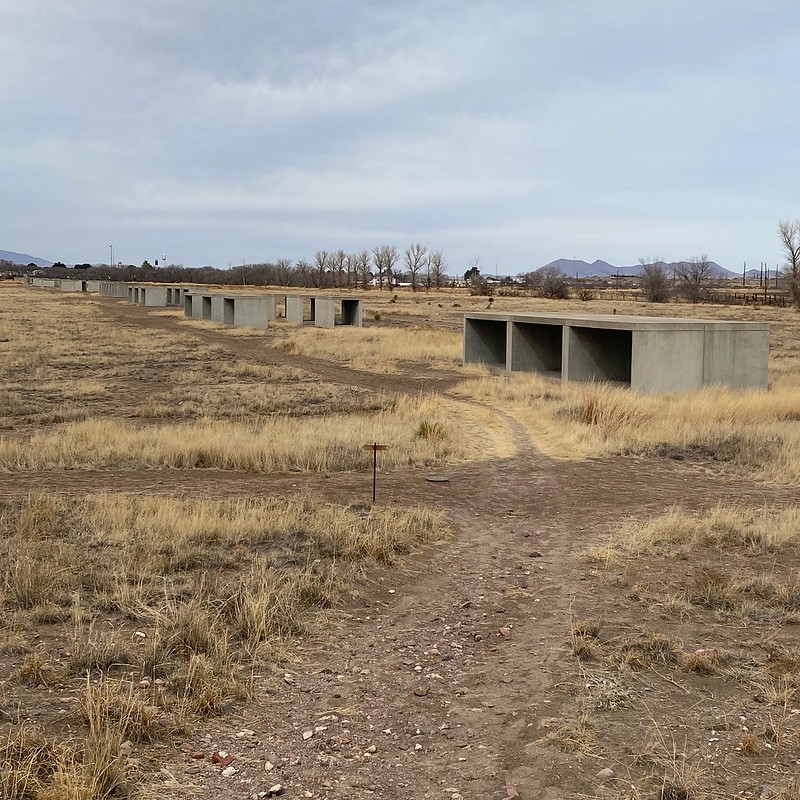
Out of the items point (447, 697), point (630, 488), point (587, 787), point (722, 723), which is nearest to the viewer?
point (587, 787)

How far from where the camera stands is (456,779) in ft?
13.2

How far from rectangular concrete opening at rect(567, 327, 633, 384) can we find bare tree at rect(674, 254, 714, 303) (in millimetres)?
64196

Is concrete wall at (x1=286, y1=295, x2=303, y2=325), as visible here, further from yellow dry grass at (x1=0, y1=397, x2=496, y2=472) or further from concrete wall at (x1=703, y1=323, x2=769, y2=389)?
yellow dry grass at (x1=0, y1=397, x2=496, y2=472)

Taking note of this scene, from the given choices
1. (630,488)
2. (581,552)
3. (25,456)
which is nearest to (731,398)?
(630,488)

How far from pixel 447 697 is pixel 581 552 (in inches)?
128

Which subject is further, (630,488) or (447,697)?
(630,488)

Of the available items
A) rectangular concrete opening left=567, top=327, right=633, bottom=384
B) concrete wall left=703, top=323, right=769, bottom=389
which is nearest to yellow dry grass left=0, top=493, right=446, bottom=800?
concrete wall left=703, top=323, right=769, bottom=389

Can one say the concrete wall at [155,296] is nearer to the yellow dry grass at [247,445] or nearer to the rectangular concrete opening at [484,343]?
the rectangular concrete opening at [484,343]

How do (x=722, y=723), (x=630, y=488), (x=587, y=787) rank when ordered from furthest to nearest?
(x=630, y=488) → (x=722, y=723) → (x=587, y=787)

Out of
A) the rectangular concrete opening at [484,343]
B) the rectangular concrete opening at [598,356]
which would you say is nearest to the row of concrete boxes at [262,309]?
the rectangular concrete opening at [484,343]

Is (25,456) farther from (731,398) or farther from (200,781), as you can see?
(731,398)

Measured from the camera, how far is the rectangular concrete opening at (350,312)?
150ft

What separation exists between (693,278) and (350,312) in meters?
59.5

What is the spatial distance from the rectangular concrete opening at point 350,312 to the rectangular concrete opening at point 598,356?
80.6 ft
